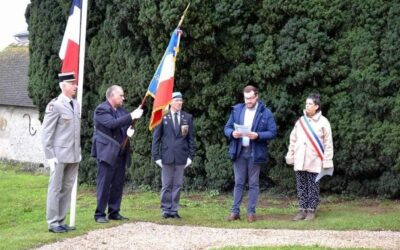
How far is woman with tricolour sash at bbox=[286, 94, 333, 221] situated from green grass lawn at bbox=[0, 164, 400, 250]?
362mm

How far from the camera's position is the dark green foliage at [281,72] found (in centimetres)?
1168

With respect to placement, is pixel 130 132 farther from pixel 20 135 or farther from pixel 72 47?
pixel 20 135

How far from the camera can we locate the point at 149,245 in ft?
27.1

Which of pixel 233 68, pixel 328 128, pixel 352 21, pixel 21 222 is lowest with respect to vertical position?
pixel 21 222

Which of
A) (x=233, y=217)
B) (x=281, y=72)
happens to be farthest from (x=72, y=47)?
(x=281, y=72)

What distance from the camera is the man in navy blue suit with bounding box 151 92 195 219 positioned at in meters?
10.2

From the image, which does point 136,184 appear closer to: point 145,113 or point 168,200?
point 145,113

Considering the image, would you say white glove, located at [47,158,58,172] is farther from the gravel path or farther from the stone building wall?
the stone building wall

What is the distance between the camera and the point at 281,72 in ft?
40.9

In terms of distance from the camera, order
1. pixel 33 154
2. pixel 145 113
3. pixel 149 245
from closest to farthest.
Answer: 1. pixel 149 245
2. pixel 145 113
3. pixel 33 154

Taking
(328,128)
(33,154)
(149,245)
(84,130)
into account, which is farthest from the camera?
(33,154)

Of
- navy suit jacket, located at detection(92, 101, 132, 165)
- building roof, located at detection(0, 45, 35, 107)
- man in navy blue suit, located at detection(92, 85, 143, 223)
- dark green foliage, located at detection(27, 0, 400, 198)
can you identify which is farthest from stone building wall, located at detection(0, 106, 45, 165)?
navy suit jacket, located at detection(92, 101, 132, 165)

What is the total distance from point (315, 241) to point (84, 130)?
923 centimetres

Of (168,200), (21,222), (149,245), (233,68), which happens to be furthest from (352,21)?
(21,222)
